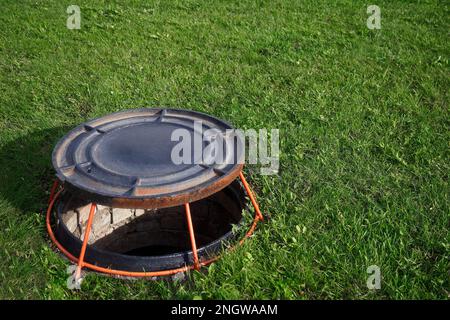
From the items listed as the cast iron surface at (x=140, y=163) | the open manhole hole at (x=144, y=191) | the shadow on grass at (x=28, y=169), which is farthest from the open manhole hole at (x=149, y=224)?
the cast iron surface at (x=140, y=163)

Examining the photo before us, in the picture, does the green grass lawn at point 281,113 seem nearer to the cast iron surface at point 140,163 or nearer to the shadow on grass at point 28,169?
the shadow on grass at point 28,169

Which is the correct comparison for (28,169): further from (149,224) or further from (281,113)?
(281,113)

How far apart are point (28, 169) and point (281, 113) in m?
2.23

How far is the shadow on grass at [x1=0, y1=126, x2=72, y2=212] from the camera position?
3347 millimetres

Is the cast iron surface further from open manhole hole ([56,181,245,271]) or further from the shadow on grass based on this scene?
the shadow on grass

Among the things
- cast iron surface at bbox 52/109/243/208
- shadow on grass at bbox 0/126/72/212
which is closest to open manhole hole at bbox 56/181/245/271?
shadow on grass at bbox 0/126/72/212

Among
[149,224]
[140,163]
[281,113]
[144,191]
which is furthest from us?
[281,113]

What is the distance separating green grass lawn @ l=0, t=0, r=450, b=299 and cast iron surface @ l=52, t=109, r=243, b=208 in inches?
19.8

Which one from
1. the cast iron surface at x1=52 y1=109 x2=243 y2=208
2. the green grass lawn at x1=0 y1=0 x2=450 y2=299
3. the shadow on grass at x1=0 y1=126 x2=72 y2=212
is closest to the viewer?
the cast iron surface at x1=52 y1=109 x2=243 y2=208

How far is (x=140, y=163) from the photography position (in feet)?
8.70

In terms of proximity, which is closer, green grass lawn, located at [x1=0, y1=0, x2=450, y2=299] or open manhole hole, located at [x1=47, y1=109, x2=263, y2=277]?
open manhole hole, located at [x1=47, y1=109, x2=263, y2=277]

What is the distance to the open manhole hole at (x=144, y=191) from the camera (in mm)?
2477

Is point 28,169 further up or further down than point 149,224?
further up

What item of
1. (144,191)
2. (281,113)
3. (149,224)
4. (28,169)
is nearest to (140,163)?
(144,191)
